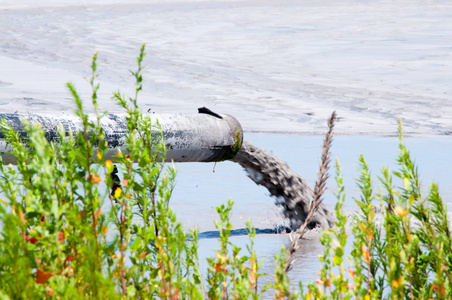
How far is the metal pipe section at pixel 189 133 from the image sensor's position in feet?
15.8

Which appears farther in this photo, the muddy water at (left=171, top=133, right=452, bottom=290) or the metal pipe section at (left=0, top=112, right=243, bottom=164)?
the muddy water at (left=171, top=133, right=452, bottom=290)

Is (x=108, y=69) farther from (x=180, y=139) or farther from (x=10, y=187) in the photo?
(x=10, y=187)

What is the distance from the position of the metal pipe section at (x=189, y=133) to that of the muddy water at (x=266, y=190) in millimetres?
527

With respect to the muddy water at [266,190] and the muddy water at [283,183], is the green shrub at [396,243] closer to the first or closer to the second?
the muddy water at [266,190]

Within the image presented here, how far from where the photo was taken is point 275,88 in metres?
14.0

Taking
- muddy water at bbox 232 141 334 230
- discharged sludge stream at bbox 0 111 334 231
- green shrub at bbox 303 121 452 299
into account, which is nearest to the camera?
green shrub at bbox 303 121 452 299

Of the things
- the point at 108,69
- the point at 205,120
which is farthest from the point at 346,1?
the point at 205,120

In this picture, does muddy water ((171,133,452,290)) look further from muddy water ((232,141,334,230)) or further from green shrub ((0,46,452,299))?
green shrub ((0,46,452,299))

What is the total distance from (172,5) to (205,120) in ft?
88.5

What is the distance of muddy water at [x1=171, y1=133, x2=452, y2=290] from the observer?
522cm

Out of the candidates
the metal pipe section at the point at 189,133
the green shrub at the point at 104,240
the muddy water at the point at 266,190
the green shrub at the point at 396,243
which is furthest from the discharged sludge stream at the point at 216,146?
the green shrub at the point at 396,243

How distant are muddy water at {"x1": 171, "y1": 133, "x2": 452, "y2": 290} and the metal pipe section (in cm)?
53

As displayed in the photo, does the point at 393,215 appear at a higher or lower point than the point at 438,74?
lower

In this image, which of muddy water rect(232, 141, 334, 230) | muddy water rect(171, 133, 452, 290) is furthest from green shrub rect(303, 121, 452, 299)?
muddy water rect(232, 141, 334, 230)
